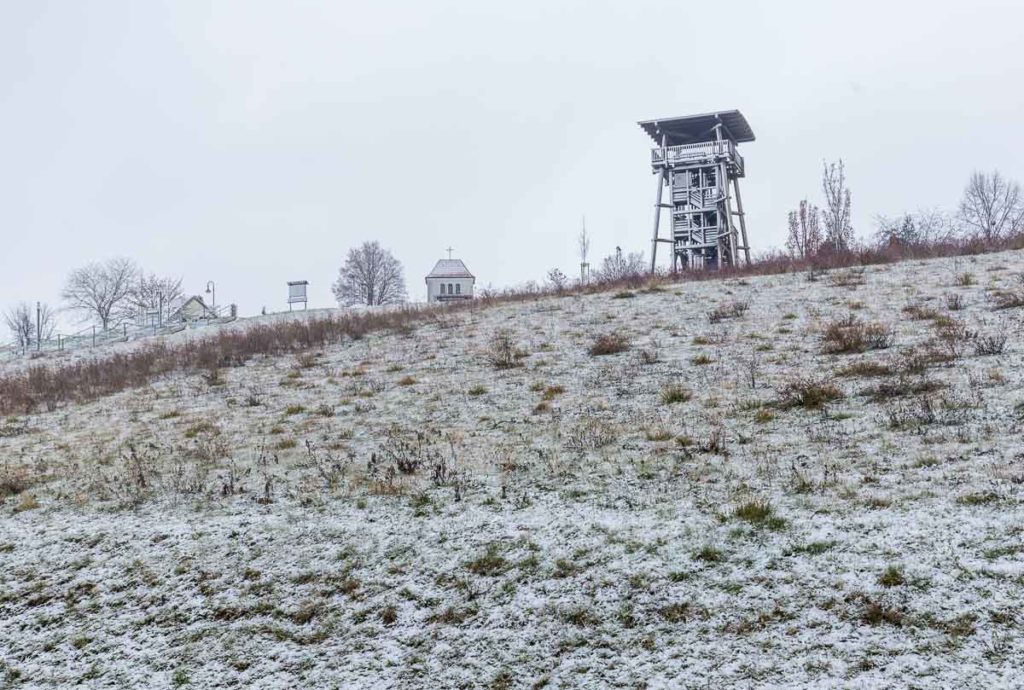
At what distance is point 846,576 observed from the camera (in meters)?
4.67

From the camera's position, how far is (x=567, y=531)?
19.2 feet

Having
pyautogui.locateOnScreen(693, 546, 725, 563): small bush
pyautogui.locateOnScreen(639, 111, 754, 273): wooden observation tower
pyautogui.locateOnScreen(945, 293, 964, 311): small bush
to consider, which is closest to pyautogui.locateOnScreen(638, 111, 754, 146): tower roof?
pyautogui.locateOnScreen(639, 111, 754, 273): wooden observation tower

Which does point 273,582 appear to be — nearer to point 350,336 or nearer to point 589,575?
point 589,575

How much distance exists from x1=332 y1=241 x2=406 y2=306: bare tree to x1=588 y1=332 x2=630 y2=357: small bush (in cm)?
5758

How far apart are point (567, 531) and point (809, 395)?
14.0 feet

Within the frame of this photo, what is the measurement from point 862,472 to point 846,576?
184 centimetres

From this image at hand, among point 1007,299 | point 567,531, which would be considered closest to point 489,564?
point 567,531

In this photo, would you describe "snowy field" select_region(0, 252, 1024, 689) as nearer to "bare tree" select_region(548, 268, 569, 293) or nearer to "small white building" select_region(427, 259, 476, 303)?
"bare tree" select_region(548, 268, 569, 293)

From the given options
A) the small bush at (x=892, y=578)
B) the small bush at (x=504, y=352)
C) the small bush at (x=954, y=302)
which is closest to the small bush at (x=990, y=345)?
the small bush at (x=954, y=302)

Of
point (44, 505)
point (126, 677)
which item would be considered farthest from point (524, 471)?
point (44, 505)

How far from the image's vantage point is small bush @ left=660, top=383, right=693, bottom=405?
9.24 m

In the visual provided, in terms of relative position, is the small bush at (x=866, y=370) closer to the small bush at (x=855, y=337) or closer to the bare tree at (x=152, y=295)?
the small bush at (x=855, y=337)

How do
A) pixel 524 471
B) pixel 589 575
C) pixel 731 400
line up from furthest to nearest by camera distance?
pixel 731 400
pixel 524 471
pixel 589 575

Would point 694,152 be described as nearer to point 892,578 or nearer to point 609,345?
point 609,345
